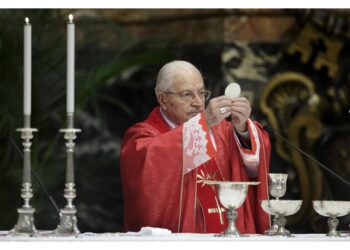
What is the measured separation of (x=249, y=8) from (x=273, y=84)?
1.90 ft

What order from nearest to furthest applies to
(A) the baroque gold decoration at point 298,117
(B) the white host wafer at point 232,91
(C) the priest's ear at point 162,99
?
(B) the white host wafer at point 232,91 → (C) the priest's ear at point 162,99 → (A) the baroque gold decoration at point 298,117

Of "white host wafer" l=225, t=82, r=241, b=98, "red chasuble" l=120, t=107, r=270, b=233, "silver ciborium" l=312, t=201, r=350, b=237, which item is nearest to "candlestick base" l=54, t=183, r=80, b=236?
"silver ciborium" l=312, t=201, r=350, b=237

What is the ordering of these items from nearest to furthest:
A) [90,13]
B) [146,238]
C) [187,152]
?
[146,238] < [187,152] < [90,13]

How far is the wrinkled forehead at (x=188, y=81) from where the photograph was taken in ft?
27.8

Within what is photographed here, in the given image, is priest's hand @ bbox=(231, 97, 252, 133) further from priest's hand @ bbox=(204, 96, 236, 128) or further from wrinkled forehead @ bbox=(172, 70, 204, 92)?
wrinkled forehead @ bbox=(172, 70, 204, 92)

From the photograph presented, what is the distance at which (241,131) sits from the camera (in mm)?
8062

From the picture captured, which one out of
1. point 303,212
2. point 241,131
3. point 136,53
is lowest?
point 303,212

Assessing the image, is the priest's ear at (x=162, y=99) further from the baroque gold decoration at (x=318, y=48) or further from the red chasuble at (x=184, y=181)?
the baroque gold decoration at (x=318, y=48)

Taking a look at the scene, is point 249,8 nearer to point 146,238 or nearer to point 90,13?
point 90,13

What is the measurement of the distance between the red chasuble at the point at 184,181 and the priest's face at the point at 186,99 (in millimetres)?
259

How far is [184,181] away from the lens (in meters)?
7.98

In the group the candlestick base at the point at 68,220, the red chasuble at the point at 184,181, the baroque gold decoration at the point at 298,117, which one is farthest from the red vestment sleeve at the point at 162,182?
the candlestick base at the point at 68,220

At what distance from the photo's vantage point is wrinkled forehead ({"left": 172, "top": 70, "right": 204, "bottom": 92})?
8484 mm

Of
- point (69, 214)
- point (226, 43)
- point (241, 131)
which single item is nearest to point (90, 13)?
point (226, 43)
